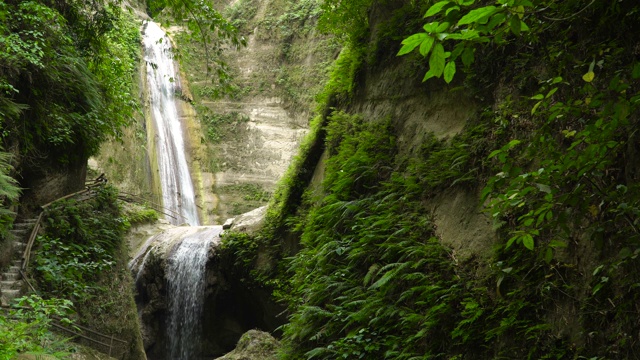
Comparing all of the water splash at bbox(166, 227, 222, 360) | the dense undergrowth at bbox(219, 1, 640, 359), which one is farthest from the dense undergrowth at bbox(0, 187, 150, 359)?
the dense undergrowth at bbox(219, 1, 640, 359)

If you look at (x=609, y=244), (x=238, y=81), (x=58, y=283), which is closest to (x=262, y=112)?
(x=238, y=81)

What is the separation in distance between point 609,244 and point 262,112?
2657 centimetres

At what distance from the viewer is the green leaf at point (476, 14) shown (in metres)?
2.38

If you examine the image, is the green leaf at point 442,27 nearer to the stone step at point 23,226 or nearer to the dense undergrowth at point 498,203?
the dense undergrowth at point 498,203

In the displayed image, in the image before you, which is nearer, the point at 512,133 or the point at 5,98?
the point at 512,133

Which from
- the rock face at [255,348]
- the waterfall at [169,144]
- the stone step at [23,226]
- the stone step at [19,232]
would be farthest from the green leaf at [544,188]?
the waterfall at [169,144]

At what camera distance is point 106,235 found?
1229 cm

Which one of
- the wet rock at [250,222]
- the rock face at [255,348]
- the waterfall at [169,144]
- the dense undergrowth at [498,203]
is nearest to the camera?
the dense undergrowth at [498,203]

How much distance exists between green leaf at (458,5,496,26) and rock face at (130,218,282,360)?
12659 mm

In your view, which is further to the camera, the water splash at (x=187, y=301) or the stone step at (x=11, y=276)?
the water splash at (x=187, y=301)

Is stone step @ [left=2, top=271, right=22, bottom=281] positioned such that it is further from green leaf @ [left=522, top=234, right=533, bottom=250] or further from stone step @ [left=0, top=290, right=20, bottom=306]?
green leaf @ [left=522, top=234, right=533, bottom=250]

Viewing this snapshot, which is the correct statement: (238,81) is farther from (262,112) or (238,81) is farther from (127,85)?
(127,85)

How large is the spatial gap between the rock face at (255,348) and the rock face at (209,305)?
3783 mm

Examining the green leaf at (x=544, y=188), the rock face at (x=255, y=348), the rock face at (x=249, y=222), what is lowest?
the rock face at (x=255, y=348)
